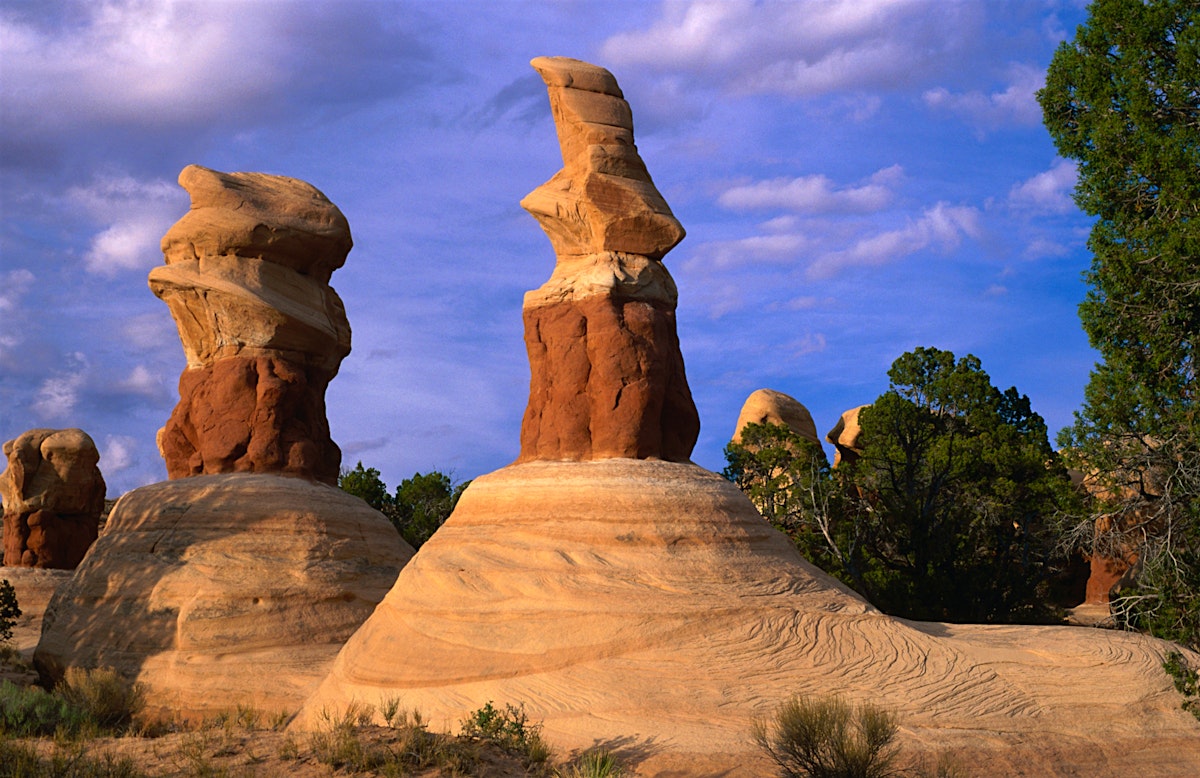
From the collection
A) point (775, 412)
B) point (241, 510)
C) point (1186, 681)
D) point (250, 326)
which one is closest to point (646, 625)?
point (1186, 681)

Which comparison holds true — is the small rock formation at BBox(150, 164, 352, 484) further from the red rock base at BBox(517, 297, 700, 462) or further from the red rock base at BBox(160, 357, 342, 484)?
the red rock base at BBox(517, 297, 700, 462)

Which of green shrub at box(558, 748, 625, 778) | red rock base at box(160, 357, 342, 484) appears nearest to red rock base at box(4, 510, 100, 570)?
red rock base at box(160, 357, 342, 484)

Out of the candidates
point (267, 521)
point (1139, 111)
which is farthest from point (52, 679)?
point (1139, 111)

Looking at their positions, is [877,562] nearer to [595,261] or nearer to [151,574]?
[595,261]

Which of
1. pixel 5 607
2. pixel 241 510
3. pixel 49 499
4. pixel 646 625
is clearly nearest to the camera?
pixel 646 625

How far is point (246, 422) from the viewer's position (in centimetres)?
2225

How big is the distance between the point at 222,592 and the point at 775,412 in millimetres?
30590

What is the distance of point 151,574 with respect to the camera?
20.5 meters

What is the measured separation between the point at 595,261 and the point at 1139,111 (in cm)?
919

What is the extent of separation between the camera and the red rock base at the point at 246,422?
22141mm

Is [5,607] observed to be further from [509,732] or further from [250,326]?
[509,732]

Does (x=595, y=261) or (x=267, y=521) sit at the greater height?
(x=595, y=261)

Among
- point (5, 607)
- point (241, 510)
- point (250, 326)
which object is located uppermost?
point (250, 326)

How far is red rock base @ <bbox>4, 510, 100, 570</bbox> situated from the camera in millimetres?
34781
